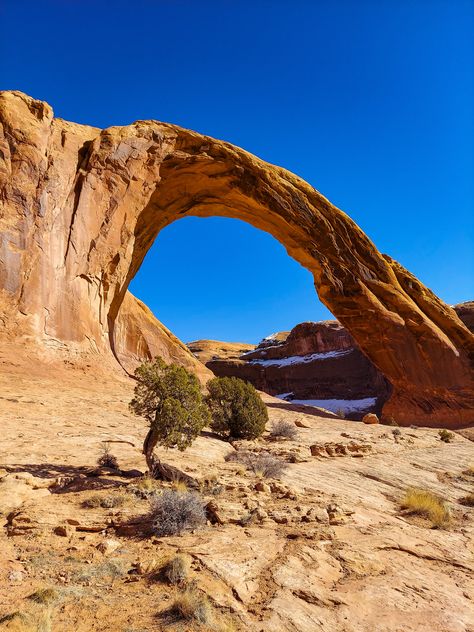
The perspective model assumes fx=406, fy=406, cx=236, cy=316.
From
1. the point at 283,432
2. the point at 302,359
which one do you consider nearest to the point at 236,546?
the point at 283,432

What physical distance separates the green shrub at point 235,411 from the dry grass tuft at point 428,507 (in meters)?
5.34

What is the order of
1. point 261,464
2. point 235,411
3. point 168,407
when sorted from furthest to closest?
point 235,411 < point 261,464 < point 168,407

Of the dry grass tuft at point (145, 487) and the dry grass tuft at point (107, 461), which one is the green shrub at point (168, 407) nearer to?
the dry grass tuft at point (145, 487)

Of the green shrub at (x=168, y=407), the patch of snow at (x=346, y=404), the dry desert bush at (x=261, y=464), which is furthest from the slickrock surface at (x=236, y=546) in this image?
the patch of snow at (x=346, y=404)

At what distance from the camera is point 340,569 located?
437 cm

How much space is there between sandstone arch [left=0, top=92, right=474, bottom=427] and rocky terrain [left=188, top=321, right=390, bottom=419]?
20.0 meters

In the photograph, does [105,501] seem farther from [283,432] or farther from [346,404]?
[346,404]

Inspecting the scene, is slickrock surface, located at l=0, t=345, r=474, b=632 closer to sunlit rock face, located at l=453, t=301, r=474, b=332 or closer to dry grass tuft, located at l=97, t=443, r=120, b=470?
dry grass tuft, located at l=97, t=443, r=120, b=470

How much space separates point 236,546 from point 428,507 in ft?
12.7

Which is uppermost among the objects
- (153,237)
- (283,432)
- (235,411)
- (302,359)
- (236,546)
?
(153,237)

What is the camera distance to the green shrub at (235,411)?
477 inches

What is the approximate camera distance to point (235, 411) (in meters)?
12.5

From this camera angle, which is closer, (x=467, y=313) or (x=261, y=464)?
(x=261, y=464)

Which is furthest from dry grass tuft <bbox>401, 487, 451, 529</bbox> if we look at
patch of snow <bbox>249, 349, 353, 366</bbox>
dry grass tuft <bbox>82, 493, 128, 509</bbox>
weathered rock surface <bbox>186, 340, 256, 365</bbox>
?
weathered rock surface <bbox>186, 340, 256, 365</bbox>
